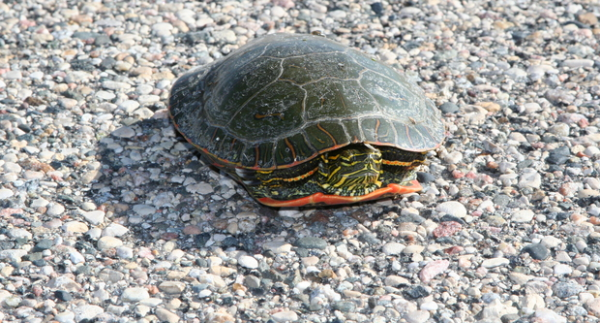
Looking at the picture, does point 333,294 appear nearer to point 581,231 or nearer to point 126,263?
point 126,263

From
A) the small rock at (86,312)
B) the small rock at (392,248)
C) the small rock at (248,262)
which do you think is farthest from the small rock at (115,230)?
the small rock at (392,248)

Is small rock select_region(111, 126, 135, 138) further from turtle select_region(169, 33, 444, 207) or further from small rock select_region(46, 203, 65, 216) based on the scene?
small rock select_region(46, 203, 65, 216)

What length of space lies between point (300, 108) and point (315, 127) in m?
0.22

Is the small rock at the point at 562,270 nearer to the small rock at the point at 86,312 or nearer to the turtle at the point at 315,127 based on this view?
the turtle at the point at 315,127

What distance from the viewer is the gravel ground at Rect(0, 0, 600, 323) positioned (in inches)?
167

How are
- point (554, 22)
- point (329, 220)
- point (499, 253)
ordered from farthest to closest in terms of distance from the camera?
point (554, 22) → point (329, 220) → point (499, 253)

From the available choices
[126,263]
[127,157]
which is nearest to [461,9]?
[127,157]

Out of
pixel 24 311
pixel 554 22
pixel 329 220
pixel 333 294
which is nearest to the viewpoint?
pixel 24 311

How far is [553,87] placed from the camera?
6742 millimetres

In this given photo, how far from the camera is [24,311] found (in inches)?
158

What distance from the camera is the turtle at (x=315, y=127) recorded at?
4770mm

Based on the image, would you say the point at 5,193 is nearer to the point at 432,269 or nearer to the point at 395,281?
the point at 395,281

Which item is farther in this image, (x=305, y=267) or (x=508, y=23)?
(x=508, y=23)

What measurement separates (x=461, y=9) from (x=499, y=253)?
4496mm
